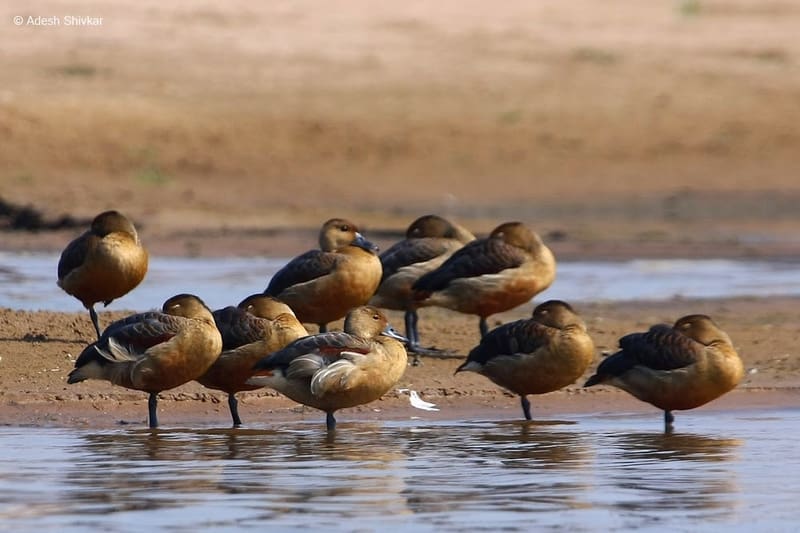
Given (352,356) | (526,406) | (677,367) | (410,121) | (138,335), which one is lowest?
(526,406)

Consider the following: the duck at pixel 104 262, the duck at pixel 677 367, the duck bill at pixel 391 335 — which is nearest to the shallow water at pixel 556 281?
the duck at pixel 104 262

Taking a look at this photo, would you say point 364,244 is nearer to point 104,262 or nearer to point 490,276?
point 490,276

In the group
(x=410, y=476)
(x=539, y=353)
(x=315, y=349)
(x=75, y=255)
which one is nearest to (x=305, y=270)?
(x=75, y=255)

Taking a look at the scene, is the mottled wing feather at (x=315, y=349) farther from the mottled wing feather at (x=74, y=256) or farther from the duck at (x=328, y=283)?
the mottled wing feather at (x=74, y=256)

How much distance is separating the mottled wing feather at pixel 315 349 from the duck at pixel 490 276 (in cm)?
305

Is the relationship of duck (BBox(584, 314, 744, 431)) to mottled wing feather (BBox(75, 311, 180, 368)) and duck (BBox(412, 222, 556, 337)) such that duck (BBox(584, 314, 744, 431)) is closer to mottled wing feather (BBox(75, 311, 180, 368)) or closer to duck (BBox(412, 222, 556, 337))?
duck (BBox(412, 222, 556, 337))

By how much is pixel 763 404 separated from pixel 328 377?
10.5 feet

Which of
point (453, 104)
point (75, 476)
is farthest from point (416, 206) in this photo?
point (75, 476)

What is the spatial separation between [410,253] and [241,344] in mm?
3416

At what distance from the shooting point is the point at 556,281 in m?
18.6

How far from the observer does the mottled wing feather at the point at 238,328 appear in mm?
11133

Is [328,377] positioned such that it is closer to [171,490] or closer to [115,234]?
[171,490]

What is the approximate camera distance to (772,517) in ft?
25.8

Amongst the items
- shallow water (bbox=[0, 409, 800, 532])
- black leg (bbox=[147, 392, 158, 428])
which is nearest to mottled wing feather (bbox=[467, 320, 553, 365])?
shallow water (bbox=[0, 409, 800, 532])
